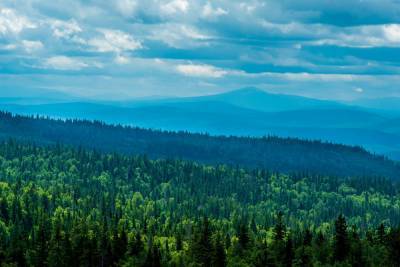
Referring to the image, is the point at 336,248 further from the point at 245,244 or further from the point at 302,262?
the point at 245,244

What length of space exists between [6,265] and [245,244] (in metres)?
52.0

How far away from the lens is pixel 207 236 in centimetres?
14412

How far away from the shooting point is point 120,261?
474ft

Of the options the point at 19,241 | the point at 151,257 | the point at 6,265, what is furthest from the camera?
the point at 19,241

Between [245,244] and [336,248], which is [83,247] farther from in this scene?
[336,248]

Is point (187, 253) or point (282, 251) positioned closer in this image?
point (282, 251)

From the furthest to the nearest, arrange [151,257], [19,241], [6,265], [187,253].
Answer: [19,241]
[187,253]
[6,265]
[151,257]

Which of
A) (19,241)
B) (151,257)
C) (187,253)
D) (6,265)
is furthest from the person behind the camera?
(19,241)

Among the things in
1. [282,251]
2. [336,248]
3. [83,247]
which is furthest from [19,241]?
[336,248]

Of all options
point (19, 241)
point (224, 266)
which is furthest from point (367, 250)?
A: point (19, 241)

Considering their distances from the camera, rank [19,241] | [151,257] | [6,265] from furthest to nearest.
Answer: [19,241] → [6,265] → [151,257]

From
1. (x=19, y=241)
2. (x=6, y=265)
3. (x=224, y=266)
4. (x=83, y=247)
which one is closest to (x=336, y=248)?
(x=224, y=266)

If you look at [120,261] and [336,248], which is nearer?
[336,248]

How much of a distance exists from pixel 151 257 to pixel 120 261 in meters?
16.2
